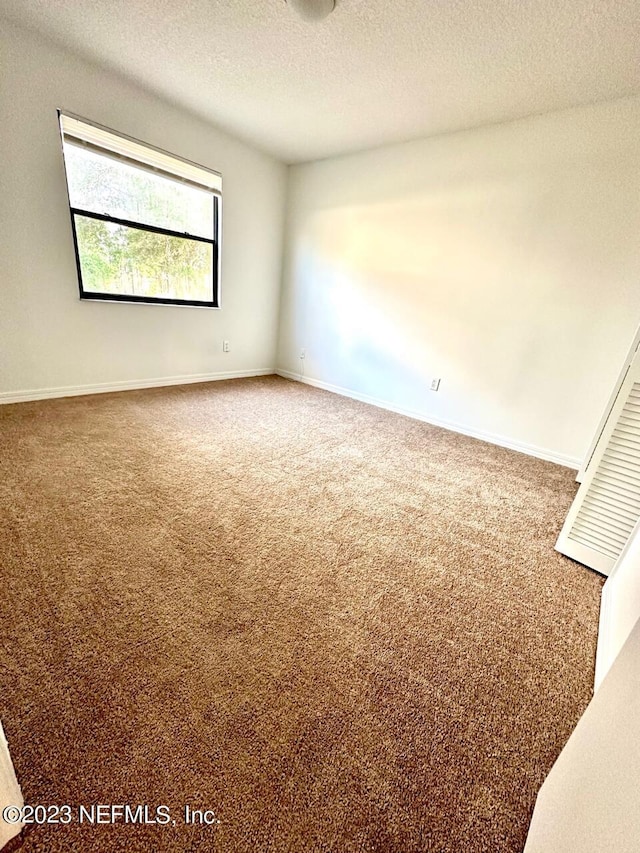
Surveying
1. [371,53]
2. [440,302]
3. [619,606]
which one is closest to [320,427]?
[440,302]

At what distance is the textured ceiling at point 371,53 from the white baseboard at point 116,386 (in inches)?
88.4

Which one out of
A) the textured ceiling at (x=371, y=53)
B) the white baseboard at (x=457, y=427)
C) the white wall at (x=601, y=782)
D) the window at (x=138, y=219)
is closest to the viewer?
the white wall at (x=601, y=782)

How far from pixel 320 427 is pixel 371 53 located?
2.30 m

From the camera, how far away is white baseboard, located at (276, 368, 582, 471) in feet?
8.61

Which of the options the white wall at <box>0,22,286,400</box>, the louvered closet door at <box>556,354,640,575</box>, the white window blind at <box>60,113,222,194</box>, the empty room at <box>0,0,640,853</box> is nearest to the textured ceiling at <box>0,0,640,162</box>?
the empty room at <box>0,0,640,853</box>

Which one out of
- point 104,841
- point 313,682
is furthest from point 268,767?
point 104,841

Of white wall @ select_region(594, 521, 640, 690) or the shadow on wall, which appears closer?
white wall @ select_region(594, 521, 640, 690)

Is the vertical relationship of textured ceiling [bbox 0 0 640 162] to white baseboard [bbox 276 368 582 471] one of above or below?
above

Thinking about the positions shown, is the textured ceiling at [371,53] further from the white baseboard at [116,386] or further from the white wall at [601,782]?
the white wall at [601,782]

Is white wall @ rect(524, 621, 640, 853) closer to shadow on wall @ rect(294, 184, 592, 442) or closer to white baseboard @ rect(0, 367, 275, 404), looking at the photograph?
shadow on wall @ rect(294, 184, 592, 442)

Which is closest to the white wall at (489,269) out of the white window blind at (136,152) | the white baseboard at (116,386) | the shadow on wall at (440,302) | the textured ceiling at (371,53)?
the shadow on wall at (440,302)

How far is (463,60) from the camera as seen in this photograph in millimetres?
1872

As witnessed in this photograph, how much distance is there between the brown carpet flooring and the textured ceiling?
2329mm

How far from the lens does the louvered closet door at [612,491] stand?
1310 millimetres
